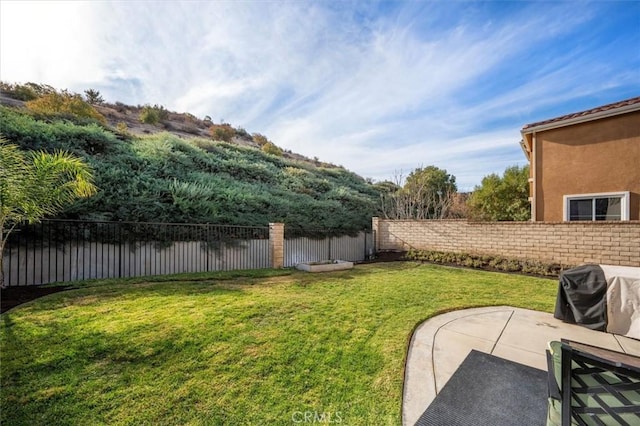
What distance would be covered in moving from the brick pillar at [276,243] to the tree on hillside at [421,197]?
8853 millimetres

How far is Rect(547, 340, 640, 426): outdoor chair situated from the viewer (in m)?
1.22

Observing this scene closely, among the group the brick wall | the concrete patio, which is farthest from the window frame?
the concrete patio

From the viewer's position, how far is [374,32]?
6855 mm

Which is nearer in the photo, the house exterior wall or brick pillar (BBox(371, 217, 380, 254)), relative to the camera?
the house exterior wall

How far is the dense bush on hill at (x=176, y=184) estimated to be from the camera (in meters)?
7.73

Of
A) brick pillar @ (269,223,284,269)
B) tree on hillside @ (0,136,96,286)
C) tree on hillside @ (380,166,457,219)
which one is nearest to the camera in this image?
tree on hillside @ (0,136,96,286)

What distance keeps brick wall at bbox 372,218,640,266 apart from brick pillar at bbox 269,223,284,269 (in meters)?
5.74

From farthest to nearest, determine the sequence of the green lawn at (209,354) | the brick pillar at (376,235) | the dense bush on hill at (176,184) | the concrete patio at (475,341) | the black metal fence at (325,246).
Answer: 1. the brick pillar at (376,235)
2. the black metal fence at (325,246)
3. the dense bush on hill at (176,184)
4. the concrete patio at (475,341)
5. the green lawn at (209,354)

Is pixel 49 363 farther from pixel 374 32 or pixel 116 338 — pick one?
pixel 374 32

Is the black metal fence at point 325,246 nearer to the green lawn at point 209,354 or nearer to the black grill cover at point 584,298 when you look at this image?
the green lawn at point 209,354

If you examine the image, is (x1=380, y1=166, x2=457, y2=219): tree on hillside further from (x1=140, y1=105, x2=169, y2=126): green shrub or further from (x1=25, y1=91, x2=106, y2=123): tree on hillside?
(x1=140, y1=105, x2=169, y2=126): green shrub

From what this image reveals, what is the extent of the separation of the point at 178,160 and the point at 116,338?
31.9 feet

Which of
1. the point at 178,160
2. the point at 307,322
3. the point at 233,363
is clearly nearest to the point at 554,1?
the point at 307,322

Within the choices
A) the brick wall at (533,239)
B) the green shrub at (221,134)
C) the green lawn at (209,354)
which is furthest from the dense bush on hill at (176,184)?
the green shrub at (221,134)
